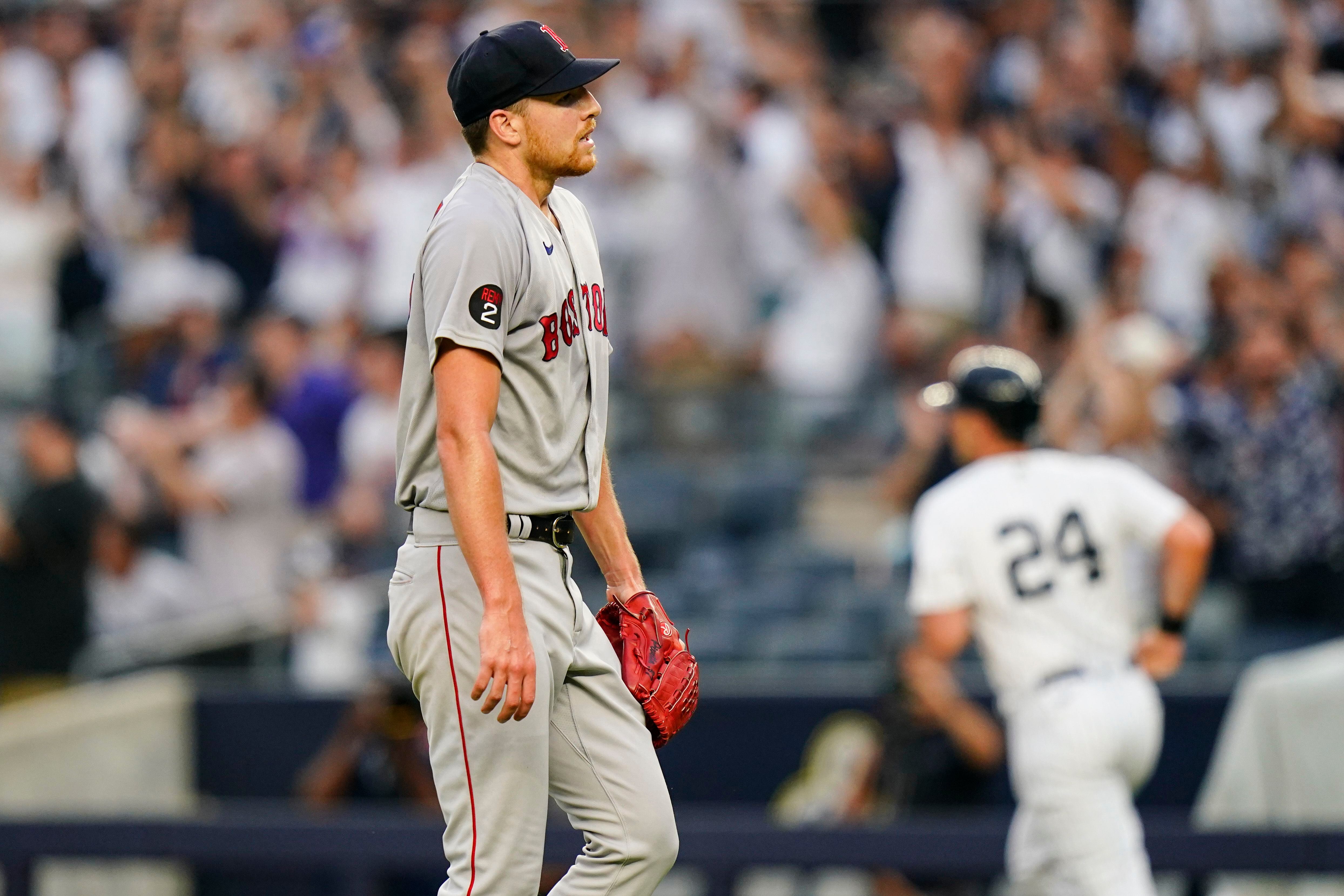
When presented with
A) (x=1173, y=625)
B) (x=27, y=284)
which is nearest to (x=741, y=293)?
(x=27, y=284)

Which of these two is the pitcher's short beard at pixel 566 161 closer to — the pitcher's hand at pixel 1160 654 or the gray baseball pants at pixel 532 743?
A: the gray baseball pants at pixel 532 743

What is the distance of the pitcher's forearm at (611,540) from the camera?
355 centimetres

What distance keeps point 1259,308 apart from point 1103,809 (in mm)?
3517

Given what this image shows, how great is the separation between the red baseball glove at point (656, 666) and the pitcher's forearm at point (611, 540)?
5cm

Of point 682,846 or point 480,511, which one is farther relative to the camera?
point 682,846

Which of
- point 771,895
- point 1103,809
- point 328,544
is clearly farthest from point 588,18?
point 1103,809

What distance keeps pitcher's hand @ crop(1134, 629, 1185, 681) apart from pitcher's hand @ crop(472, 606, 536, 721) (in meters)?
2.66

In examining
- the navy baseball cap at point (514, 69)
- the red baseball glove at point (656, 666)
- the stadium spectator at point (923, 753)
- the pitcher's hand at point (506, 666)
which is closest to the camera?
the pitcher's hand at point (506, 666)

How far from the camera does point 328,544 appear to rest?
8.59 meters

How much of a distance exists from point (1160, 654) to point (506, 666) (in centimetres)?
274

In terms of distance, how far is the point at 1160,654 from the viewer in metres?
5.12

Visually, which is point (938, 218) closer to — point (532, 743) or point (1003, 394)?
point (1003, 394)

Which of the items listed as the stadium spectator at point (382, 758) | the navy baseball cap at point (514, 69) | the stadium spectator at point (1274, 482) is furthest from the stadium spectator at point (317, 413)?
the navy baseball cap at point (514, 69)

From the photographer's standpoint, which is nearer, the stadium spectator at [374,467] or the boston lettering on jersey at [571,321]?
the boston lettering on jersey at [571,321]
